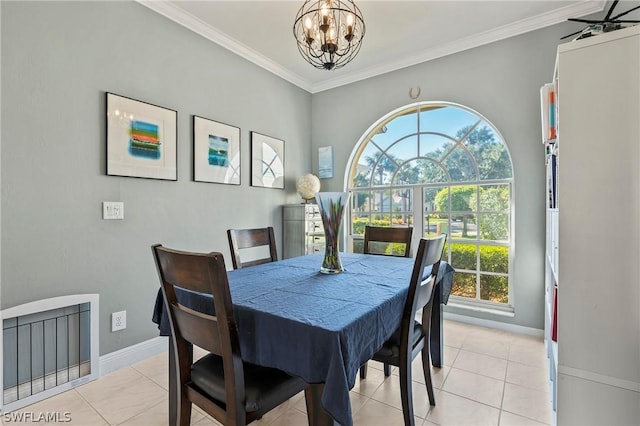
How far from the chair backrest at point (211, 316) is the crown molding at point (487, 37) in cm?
312

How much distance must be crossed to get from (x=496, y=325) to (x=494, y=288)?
0.34 metres

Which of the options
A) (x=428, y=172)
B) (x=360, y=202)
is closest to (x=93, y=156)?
(x=360, y=202)

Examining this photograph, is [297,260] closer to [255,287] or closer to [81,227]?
[255,287]

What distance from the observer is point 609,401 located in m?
1.18

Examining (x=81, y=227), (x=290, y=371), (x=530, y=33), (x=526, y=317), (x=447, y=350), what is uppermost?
(x=530, y=33)

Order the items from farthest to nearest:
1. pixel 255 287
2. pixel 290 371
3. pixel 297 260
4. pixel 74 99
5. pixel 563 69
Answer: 1. pixel 297 260
2. pixel 74 99
3. pixel 255 287
4. pixel 563 69
5. pixel 290 371

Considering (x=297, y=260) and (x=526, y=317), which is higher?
(x=297, y=260)

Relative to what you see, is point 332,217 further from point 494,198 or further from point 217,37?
point 217,37

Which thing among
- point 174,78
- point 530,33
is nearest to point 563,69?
point 530,33

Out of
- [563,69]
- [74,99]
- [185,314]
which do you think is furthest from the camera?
[74,99]

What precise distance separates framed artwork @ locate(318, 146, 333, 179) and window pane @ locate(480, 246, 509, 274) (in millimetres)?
1894

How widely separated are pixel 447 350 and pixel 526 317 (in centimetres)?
87

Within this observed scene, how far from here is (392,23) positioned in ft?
8.72

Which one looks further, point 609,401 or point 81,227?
point 81,227
